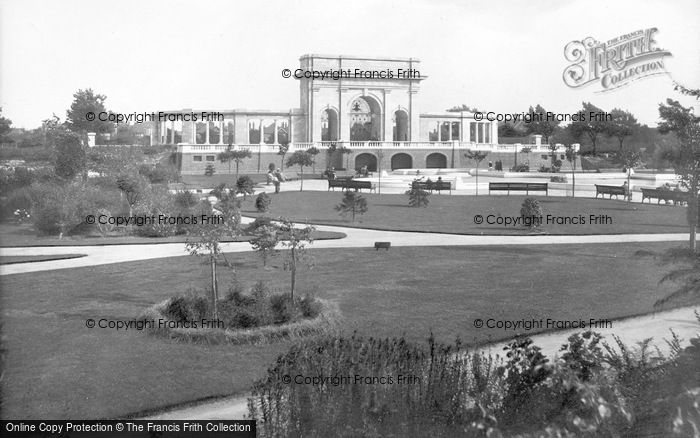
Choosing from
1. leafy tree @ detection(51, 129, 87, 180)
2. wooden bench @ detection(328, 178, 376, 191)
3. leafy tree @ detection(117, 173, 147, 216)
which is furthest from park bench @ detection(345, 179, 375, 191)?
leafy tree @ detection(117, 173, 147, 216)

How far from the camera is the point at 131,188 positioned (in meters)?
25.3

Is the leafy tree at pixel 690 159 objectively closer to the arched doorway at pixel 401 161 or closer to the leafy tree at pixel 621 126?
the leafy tree at pixel 621 126

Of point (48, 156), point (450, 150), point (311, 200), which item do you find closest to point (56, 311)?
point (48, 156)

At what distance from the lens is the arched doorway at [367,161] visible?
227ft

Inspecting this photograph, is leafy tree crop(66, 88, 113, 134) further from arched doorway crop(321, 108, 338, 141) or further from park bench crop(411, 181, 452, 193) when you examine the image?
arched doorway crop(321, 108, 338, 141)

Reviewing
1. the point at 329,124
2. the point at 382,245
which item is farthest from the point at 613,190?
the point at 329,124

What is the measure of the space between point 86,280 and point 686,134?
12.4 meters

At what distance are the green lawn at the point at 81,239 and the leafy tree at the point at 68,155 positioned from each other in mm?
4378

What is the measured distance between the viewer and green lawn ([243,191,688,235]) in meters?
25.0

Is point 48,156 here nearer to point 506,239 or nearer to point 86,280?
point 86,280

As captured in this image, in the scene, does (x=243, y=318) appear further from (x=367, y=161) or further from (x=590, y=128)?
(x=590, y=128)

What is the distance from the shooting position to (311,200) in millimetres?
36750

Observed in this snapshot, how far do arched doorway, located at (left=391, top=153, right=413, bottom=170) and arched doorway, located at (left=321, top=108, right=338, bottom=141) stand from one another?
6.43m

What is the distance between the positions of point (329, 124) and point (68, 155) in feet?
158
